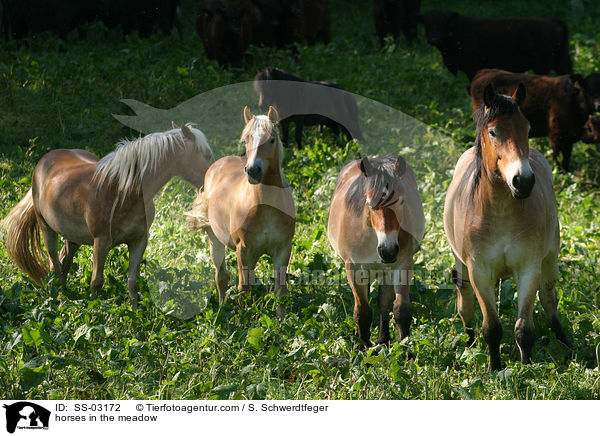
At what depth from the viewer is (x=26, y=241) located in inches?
254

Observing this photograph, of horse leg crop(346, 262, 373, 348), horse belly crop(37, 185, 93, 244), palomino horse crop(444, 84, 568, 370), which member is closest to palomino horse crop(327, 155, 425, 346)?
horse leg crop(346, 262, 373, 348)

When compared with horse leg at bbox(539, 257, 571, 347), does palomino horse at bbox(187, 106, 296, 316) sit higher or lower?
higher

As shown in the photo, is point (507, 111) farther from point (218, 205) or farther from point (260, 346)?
point (218, 205)

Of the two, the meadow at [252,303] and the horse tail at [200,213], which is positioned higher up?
the horse tail at [200,213]

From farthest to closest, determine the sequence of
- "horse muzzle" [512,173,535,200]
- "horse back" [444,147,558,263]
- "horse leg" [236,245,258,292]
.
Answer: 1. "horse leg" [236,245,258,292]
2. "horse back" [444,147,558,263]
3. "horse muzzle" [512,173,535,200]

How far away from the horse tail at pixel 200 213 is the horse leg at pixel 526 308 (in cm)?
287

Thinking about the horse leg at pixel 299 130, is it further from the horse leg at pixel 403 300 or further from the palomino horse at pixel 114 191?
the horse leg at pixel 403 300

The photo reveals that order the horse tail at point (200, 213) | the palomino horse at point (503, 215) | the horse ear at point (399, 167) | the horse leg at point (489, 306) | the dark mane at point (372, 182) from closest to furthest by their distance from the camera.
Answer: the palomino horse at point (503, 215)
the horse leg at point (489, 306)
the dark mane at point (372, 182)
the horse ear at point (399, 167)
the horse tail at point (200, 213)

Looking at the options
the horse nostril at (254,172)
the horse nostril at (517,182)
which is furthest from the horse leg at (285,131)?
the horse nostril at (517,182)

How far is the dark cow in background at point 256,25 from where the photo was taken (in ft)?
41.8

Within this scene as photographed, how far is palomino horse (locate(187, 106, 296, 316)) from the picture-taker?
5.18 m

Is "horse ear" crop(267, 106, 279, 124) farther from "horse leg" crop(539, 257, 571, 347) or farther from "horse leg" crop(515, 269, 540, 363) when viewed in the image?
"horse leg" crop(539, 257, 571, 347)

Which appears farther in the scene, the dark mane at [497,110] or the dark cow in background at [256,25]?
the dark cow in background at [256,25]
